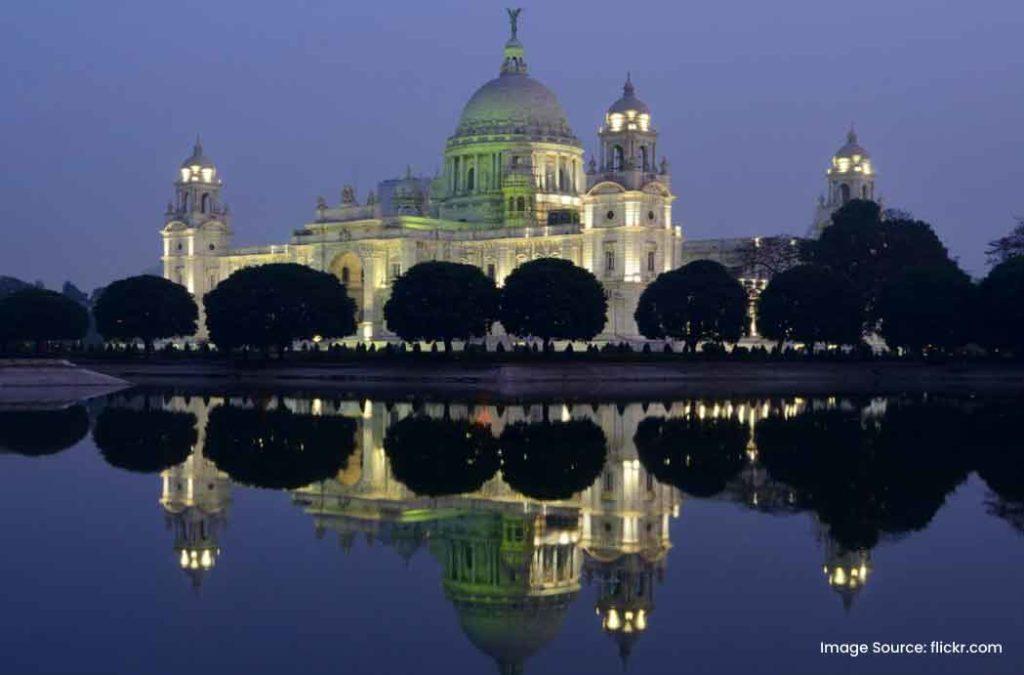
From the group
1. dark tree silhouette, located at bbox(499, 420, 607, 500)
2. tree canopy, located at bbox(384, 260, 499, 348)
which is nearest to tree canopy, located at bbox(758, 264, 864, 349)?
tree canopy, located at bbox(384, 260, 499, 348)

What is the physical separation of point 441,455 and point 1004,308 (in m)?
60.6

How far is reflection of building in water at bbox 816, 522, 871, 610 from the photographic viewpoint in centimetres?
2153

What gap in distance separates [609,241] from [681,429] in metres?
64.9

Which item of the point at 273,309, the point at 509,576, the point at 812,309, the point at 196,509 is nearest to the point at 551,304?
the point at 812,309

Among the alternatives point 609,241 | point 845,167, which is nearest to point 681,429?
point 609,241

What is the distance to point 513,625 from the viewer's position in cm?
1972

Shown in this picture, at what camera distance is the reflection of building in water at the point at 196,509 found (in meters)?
24.0

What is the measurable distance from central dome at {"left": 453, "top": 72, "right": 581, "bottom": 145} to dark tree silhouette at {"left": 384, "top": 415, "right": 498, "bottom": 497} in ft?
264

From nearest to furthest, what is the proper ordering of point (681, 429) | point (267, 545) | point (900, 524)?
point (267, 545) < point (900, 524) < point (681, 429)

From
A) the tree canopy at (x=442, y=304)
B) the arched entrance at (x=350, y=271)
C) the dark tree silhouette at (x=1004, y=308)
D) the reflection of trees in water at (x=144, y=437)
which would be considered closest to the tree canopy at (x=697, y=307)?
Result: the tree canopy at (x=442, y=304)

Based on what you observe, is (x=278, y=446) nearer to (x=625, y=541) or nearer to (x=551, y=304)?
(x=625, y=541)

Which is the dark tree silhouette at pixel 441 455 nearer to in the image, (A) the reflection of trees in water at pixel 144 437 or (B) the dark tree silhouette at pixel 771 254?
(A) the reflection of trees in water at pixel 144 437

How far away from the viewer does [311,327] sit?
97938 millimetres

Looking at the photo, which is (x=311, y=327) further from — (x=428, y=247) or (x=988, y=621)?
(x=988, y=621)
